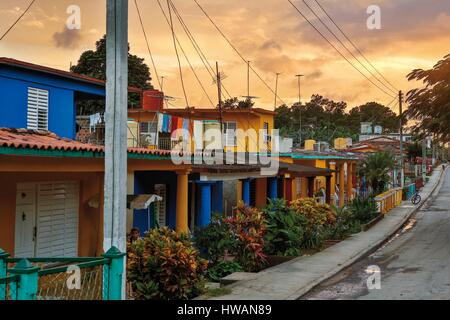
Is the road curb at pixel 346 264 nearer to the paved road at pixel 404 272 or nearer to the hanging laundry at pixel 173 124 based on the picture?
the paved road at pixel 404 272

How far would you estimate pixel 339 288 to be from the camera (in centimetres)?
1132

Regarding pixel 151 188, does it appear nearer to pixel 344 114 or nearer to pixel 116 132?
pixel 116 132

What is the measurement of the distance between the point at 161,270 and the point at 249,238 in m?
4.21

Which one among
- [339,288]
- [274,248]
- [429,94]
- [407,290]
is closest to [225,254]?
[274,248]

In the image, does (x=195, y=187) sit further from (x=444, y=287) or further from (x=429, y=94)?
(x=444, y=287)

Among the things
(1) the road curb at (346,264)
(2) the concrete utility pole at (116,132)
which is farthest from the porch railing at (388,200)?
(2) the concrete utility pole at (116,132)

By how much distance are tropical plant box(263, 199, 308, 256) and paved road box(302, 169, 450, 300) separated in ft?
5.96

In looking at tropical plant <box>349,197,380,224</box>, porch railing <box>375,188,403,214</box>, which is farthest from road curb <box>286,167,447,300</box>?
porch railing <box>375,188,403,214</box>

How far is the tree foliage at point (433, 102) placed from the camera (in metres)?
17.7

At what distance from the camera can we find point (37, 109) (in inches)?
592

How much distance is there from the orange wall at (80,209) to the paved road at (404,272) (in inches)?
214

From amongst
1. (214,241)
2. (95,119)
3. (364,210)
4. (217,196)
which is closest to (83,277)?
(214,241)
